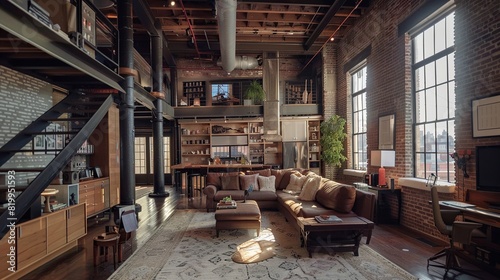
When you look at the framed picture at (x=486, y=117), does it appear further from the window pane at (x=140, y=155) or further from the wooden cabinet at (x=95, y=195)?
the window pane at (x=140, y=155)

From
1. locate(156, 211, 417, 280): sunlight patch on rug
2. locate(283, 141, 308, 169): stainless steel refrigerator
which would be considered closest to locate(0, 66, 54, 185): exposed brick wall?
locate(156, 211, 417, 280): sunlight patch on rug

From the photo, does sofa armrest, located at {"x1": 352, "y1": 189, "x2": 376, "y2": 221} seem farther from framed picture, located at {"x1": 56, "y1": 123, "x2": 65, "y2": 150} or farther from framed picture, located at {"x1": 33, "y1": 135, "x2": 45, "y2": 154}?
framed picture, located at {"x1": 56, "y1": 123, "x2": 65, "y2": 150}

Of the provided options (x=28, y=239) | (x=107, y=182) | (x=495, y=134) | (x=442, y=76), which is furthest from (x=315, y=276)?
(x=107, y=182)

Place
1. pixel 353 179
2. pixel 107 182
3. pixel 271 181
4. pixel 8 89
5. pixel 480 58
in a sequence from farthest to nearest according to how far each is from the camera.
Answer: pixel 353 179
pixel 271 181
pixel 107 182
pixel 8 89
pixel 480 58

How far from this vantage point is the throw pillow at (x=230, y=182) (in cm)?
673

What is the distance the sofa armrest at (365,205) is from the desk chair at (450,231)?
852 millimetres

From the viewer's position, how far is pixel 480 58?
3625mm

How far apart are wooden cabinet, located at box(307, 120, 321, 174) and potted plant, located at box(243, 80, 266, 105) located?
2.11 meters

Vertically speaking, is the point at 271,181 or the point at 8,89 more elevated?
the point at 8,89

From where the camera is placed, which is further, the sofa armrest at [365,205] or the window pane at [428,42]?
the window pane at [428,42]

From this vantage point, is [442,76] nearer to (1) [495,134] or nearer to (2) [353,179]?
(1) [495,134]

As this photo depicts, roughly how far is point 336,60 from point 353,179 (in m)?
4.21

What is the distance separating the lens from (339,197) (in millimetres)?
4320

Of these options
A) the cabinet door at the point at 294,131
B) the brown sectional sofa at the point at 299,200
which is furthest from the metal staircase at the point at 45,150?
the cabinet door at the point at 294,131
